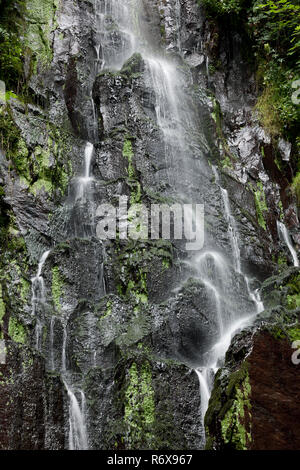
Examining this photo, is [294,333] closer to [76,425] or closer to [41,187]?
[76,425]

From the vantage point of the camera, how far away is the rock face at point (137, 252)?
17.6 ft

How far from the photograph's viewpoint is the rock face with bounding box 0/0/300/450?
536 cm

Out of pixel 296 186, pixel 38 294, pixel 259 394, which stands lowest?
pixel 259 394

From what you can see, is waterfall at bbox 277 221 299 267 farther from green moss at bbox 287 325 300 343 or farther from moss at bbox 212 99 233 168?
green moss at bbox 287 325 300 343

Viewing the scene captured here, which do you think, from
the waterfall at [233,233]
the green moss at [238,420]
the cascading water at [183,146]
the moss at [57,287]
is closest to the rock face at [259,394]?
the green moss at [238,420]

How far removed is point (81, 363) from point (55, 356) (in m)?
0.43

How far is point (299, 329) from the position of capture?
16.0 feet

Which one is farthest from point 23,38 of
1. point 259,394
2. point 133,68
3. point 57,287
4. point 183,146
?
point 259,394

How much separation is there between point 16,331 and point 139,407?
2.01 meters

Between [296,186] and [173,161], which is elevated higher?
[296,186]

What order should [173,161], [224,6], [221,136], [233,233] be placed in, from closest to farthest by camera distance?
[233,233] < [173,161] < [221,136] < [224,6]

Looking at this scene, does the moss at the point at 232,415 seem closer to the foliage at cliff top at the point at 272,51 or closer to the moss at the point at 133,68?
the moss at the point at 133,68

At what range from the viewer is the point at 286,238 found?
11.4m

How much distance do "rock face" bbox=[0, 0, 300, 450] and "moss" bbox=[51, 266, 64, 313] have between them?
3cm
